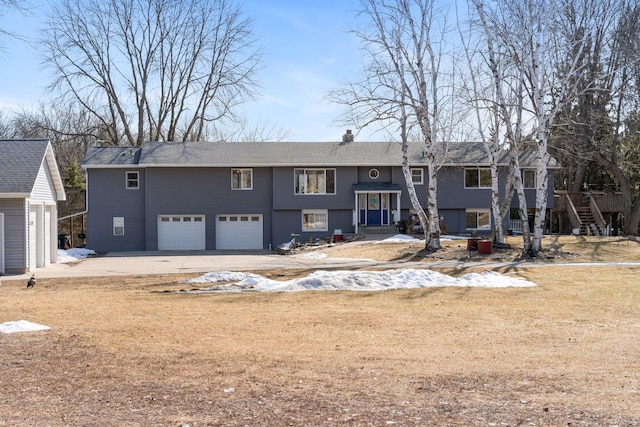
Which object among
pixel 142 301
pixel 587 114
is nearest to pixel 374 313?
pixel 142 301

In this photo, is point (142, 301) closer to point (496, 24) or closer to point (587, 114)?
point (496, 24)

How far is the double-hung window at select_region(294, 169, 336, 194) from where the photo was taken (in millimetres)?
36375

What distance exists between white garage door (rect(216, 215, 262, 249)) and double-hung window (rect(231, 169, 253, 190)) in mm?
1657

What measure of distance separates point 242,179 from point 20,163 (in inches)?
583

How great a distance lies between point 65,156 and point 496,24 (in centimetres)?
3967

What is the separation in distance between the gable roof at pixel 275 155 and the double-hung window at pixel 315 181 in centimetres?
60

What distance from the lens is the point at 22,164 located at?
23.0 metres

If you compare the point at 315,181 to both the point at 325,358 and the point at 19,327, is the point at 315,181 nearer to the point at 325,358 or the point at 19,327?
the point at 19,327

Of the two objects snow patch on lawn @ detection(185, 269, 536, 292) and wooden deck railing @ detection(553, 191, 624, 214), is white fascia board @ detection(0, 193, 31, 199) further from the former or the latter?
wooden deck railing @ detection(553, 191, 624, 214)

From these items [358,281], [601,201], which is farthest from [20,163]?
[601,201]

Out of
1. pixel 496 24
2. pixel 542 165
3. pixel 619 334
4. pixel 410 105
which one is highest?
pixel 496 24

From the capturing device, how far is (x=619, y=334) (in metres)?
10.9

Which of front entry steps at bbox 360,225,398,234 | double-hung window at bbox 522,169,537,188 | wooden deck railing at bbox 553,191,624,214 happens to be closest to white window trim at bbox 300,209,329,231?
front entry steps at bbox 360,225,398,234

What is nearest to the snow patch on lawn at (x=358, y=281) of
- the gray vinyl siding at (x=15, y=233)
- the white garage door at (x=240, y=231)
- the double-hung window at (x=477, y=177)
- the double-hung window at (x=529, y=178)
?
the gray vinyl siding at (x=15, y=233)
